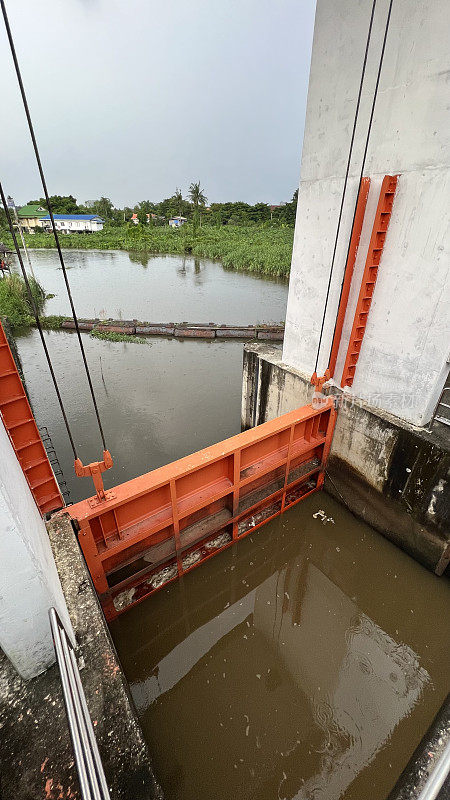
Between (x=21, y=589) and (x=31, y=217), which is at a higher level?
(x=31, y=217)

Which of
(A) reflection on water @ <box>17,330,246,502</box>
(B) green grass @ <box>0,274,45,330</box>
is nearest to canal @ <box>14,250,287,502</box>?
(A) reflection on water @ <box>17,330,246,502</box>

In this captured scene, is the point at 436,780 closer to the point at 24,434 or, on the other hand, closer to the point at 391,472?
the point at 24,434

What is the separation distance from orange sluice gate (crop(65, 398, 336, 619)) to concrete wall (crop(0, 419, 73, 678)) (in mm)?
1404

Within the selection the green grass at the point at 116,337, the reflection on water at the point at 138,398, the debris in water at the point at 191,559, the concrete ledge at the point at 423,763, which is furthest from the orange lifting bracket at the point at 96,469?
the green grass at the point at 116,337

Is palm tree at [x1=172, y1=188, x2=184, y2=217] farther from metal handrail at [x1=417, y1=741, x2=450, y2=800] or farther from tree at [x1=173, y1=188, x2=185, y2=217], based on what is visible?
metal handrail at [x1=417, y1=741, x2=450, y2=800]

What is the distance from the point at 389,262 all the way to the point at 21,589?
5569 millimetres

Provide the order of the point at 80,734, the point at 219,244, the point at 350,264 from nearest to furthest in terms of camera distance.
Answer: the point at 80,734 → the point at 350,264 → the point at 219,244

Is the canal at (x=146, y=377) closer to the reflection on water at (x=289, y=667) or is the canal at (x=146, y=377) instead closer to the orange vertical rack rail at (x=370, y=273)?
the reflection on water at (x=289, y=667)

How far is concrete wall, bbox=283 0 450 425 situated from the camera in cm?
399

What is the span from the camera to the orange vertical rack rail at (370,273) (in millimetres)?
4449

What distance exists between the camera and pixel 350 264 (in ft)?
16.7

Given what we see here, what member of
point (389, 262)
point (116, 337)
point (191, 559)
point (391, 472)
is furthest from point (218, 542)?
point (116, 337)

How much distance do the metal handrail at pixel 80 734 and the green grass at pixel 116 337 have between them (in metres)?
12.2

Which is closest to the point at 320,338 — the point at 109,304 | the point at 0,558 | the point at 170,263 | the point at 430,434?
the point at 430,434
